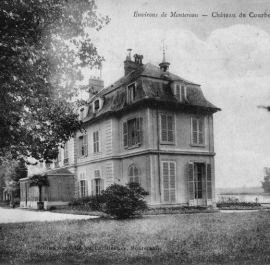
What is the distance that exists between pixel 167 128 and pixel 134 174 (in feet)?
8.78

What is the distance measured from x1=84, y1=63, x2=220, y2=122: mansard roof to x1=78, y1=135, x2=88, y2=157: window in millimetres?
1965

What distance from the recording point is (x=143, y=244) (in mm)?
7152

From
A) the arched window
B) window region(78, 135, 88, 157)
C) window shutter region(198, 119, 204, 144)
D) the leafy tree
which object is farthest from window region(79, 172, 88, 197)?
window shutter region(198, 119, 204, 144)

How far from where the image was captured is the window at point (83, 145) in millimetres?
20391

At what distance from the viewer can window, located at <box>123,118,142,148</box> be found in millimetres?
16516

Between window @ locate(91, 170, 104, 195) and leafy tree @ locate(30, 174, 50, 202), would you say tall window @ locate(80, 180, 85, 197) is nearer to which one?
window @ locate(91, 170, 104, 195)

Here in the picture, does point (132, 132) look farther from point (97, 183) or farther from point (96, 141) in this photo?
point (97, 183)

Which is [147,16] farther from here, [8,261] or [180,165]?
[180,165]

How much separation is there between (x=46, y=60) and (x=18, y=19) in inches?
52.2

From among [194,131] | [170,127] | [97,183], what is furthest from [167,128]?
[97,183]

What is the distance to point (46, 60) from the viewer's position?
8.27 m

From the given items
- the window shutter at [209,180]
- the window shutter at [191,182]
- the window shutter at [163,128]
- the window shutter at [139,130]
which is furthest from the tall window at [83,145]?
the window shutter at [209,180]

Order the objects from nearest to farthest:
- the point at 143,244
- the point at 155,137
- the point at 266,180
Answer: the point at 143,244
the point at 266,180
the point at 155,137

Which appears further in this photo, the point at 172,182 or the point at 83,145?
the point at 83,145
